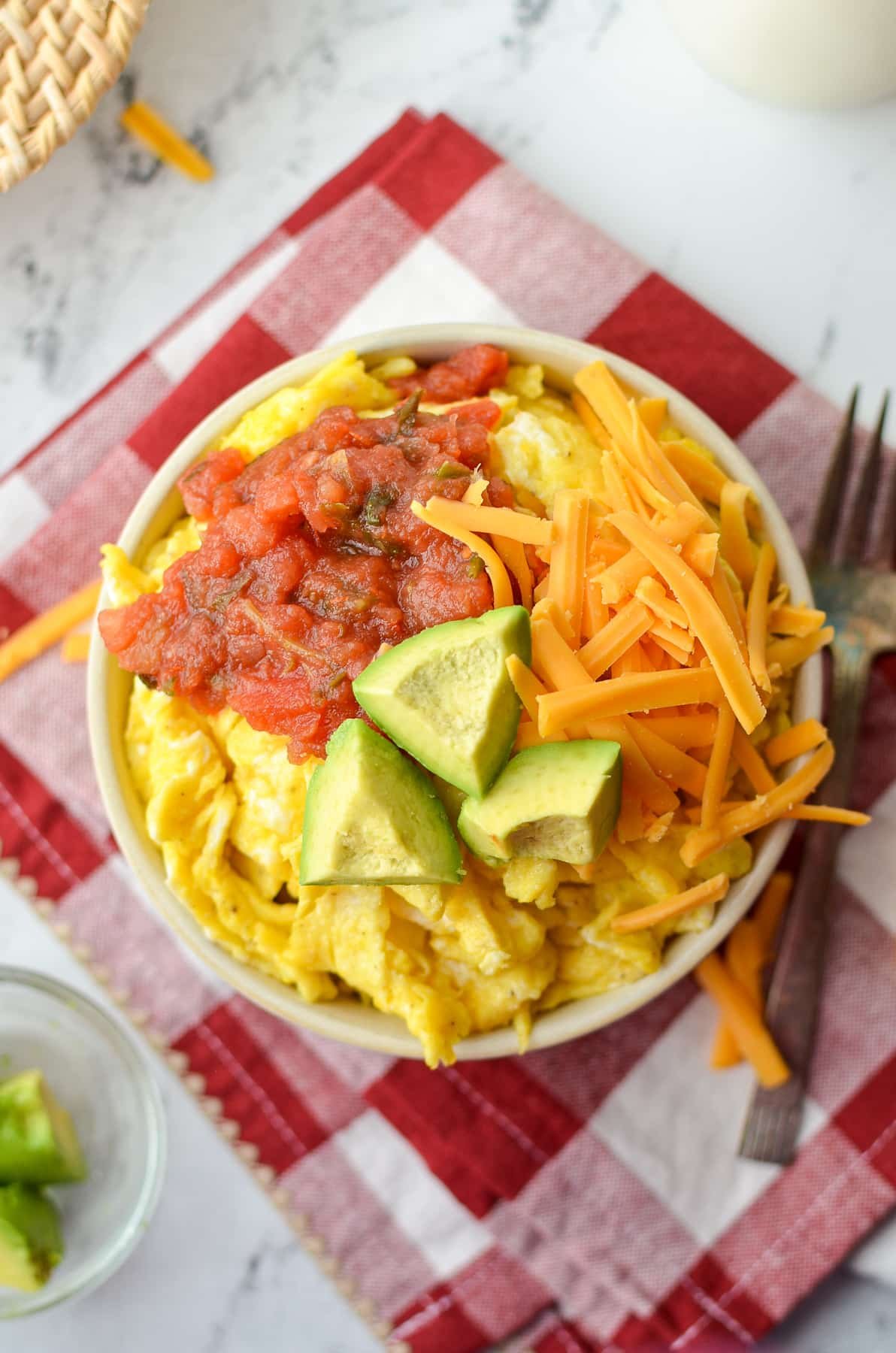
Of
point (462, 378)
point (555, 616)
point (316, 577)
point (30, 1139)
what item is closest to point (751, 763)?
point (555, 616)

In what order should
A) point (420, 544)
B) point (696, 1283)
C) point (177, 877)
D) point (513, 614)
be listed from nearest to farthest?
point (513, 614) → point (420, 544) → point (177, 877) → point (696, 1283)

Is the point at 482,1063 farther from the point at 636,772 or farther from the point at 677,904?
the point at 636,772

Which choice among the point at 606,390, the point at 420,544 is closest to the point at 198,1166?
the point at 420,544

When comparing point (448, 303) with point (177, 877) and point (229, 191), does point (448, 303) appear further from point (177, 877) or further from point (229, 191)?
point (177, 877)

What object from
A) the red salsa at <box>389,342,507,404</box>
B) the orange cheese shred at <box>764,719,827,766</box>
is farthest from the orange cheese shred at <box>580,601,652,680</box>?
the red salsa at <box>389,342,507,404</box>

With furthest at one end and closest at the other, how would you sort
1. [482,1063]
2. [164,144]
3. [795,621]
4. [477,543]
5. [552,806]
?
[164,144]
[482,1063]
[795,621]
[477,543]
[552,806]

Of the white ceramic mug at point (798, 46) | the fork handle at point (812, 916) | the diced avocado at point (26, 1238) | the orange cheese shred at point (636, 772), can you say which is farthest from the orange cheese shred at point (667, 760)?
the diced avocado at point (26, 1238)
